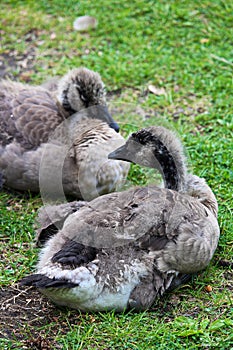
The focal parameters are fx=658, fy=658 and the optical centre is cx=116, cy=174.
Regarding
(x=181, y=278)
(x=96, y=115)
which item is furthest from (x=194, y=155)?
(x=181, y=278)

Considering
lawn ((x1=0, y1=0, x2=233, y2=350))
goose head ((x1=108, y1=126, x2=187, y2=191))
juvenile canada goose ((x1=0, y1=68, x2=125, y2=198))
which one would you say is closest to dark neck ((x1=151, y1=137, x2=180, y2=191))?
goose head ((x1=108, y1=126, x2=187, y2=191))

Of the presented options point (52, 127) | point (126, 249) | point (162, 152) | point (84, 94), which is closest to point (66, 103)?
point (84, 94)

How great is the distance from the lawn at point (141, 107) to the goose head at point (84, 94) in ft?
1.87

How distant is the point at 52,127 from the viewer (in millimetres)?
7020

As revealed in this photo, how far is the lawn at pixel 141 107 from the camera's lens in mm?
4934

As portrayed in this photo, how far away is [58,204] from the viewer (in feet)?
21.5

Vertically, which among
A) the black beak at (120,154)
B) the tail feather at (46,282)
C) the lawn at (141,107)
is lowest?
the lawn at (141,107)

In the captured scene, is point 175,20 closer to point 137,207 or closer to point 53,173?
point 53,173

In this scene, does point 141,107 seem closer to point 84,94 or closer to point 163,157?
point 84,94

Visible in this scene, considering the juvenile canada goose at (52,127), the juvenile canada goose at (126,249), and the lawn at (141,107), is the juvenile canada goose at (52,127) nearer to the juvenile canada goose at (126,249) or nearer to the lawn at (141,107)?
the lawn at (141,107)

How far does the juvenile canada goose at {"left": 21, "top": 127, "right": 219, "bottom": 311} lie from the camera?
16.4ft

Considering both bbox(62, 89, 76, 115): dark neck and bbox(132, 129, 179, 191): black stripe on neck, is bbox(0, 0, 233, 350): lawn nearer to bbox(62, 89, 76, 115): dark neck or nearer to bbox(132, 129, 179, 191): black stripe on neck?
bbox(132, 129, 179, 191): black stripe on neck

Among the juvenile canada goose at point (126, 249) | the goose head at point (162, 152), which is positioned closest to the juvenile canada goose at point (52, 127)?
the goose head at point (162, 152)

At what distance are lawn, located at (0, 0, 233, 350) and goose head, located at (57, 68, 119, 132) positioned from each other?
0.57 meters
